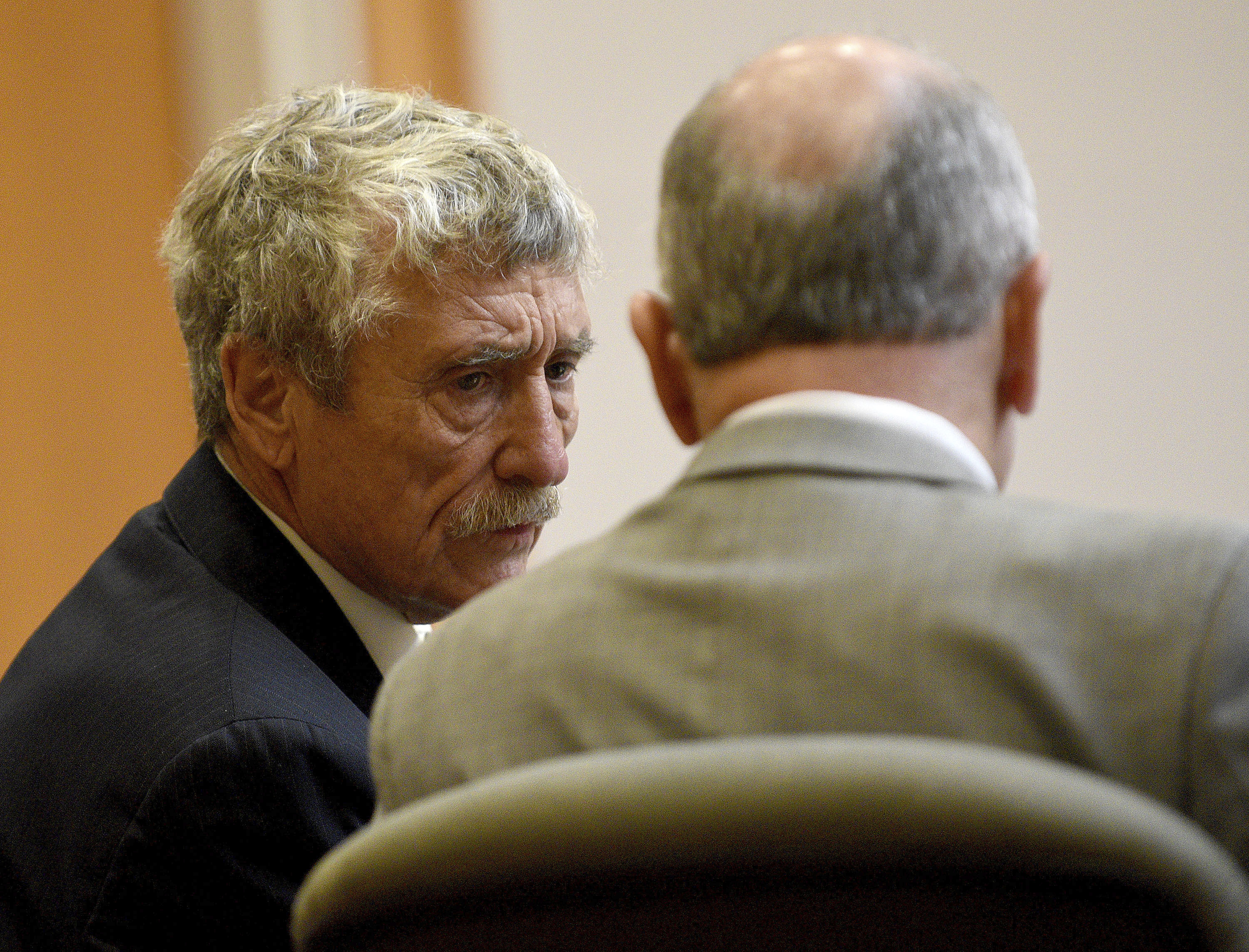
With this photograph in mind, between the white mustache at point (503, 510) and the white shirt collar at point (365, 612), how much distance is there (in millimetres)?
115

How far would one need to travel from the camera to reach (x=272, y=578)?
135 cm

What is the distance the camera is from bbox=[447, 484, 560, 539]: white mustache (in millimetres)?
1493

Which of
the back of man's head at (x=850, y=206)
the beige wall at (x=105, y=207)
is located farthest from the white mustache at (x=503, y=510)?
the beige wall at (x=105, y=207)

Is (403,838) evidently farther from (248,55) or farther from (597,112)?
(248,55)

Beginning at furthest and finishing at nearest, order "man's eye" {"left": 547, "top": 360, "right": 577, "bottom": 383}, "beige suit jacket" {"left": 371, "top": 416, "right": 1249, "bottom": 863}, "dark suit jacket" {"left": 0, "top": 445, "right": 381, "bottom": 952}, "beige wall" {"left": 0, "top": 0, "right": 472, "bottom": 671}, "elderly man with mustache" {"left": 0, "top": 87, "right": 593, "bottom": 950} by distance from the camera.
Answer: "beige wall" {"left": 0, "top": 0, "right": 472, "bottom": 671} → "man's eye" {"left": 547, "top": 360, "right": 577, "bottom": 383} → "elderly man with mustache" {"left": 0, "top": 87, "right": 593, "bottom": 950} → "dark suit jacket" {"left": 0, "top": 445, "right": 381, "bottom": 952} → "beige suit jacket" {"left": 371, "top": 416, "right": 1249, "bottom": 863}

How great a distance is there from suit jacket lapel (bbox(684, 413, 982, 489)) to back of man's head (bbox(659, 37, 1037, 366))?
46 millimetres

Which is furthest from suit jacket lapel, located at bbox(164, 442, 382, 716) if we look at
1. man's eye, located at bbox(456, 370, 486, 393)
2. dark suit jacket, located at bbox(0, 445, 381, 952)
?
man's eye, located at bbox(456, 370, 486, 393)

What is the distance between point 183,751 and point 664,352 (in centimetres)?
56

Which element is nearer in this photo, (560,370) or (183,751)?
(183,751)

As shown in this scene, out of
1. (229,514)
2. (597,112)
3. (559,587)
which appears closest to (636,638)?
(559,587)

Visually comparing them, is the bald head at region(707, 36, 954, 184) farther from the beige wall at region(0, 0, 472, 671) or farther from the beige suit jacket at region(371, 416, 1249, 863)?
the beige wall at region(0, 0, 472, 671)

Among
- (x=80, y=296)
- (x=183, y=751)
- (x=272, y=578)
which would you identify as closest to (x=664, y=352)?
(x=183, y=751)

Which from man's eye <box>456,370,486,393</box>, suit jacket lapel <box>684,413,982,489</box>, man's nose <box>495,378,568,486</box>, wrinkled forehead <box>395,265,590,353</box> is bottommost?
man's nose <box>495,378,568,486</box>

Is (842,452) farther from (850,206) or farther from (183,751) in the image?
(183,751)
